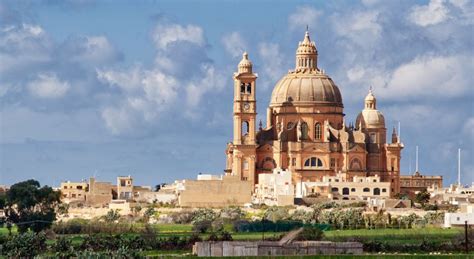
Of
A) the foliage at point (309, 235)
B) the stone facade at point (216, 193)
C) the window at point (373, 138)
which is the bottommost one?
the foliage at point (309, 235)

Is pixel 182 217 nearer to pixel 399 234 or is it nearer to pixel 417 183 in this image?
pixel 399 234

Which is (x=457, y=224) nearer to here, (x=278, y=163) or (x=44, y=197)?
(x=44, y=197)

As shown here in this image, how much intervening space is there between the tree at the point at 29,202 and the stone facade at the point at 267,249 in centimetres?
4156

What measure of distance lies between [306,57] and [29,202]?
173 ft

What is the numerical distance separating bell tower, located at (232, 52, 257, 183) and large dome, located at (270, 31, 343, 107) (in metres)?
5.94

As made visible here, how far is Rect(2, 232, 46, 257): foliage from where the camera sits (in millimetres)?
90312

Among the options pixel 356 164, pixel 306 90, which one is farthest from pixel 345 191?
pixel 306 90

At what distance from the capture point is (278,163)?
17350cm

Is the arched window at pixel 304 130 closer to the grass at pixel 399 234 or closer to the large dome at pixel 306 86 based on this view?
the large dome at pixel 306 86

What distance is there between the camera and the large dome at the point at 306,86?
586 feet

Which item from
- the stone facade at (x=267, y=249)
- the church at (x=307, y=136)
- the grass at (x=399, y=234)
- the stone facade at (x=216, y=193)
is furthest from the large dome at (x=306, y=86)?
the stone facade at (x=267, y=249)

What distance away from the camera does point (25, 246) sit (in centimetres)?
9288

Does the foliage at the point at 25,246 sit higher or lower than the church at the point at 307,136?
lower

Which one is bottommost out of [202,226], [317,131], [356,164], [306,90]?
[202,226]
